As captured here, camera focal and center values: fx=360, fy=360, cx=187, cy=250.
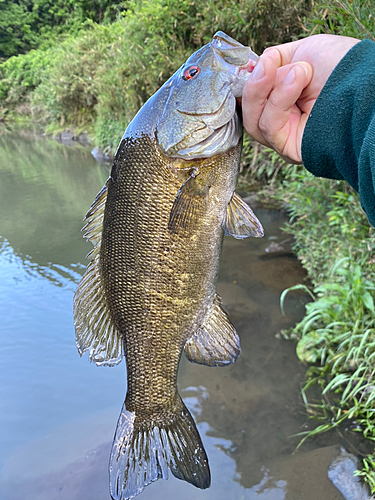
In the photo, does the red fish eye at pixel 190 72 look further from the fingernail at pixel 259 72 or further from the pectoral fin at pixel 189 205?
the pectoral fin at pixel 189 205

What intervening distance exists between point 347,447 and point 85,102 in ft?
55.7

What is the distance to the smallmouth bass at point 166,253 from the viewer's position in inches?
50.6

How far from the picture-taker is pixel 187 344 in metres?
1.49

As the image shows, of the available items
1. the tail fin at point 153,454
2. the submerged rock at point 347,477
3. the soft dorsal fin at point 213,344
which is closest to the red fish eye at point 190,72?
the soft dorsal fin at point 213,344

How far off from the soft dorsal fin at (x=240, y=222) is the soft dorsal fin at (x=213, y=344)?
0.31 metres

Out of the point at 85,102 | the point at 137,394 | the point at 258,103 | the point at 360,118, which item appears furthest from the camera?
the point at 85,102

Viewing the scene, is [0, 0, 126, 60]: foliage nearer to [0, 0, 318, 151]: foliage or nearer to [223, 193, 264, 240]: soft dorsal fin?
[0, 0, 318, 151]: foliage

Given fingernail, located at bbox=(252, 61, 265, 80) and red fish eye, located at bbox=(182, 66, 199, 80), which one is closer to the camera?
fingernail, located at bbox=(252, 61, 265, 80)

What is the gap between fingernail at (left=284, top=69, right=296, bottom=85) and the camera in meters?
1.22

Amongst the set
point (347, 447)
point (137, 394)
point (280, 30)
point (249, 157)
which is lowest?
point (347, 447)

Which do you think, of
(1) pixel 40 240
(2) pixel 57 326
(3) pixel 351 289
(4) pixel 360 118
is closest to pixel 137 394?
(4) pixel 360 118

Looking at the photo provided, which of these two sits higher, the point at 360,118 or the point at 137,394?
the point at 360,118

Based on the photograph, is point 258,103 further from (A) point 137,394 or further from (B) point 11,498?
(B) point 11,498

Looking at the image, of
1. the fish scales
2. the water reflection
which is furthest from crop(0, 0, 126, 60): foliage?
the fish scales
